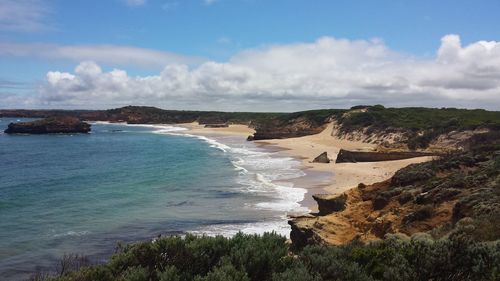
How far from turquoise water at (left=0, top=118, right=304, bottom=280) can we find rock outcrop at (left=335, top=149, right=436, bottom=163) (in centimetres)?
488

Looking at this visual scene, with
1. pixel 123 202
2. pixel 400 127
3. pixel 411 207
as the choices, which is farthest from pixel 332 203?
pixel 400 127

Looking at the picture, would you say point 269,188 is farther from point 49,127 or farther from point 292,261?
point 49,127

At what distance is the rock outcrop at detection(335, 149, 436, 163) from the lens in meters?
40.5

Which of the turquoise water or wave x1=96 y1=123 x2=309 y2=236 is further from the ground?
wave x1=96 y1=123 x2=309 y2=236

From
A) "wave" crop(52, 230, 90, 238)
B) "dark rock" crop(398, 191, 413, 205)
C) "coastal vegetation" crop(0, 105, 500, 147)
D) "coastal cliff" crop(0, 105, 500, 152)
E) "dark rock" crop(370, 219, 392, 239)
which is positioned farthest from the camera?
"coastal vegetation" crop(0, 105, 500, 147)

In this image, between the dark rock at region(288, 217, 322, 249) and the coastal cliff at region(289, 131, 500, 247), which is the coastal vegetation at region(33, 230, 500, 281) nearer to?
the coastal cliff at region(289, 131, 500, 247)

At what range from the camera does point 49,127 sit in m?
101

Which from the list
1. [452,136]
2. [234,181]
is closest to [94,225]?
[234,181]

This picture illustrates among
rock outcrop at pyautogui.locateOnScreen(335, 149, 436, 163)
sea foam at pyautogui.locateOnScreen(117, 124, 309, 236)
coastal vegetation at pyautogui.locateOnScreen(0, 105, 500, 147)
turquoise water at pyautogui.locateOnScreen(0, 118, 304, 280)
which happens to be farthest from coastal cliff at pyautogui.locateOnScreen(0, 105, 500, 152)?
turquoise water at pyautogui.locateOnScreen(0, 118, 304, 280)

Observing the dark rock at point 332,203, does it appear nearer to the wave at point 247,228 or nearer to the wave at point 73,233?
the wave at point 247,228

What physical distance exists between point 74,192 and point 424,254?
90.7ft

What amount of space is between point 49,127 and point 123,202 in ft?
274

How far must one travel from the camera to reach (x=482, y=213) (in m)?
12.4

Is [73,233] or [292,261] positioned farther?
[73,233]
